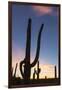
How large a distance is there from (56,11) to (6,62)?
0.70 meters

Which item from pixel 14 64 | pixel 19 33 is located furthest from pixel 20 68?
pixel 19 33

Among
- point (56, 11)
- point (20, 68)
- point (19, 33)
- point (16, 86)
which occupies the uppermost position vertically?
point (56, 11)

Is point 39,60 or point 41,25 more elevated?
point 41,25

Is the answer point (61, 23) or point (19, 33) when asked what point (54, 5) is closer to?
point (61, 23)

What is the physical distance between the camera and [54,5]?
257 centimetres

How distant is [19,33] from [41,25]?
0.23 m

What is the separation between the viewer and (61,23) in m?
2.58

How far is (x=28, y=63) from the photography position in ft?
8.17

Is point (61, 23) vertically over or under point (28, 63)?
over

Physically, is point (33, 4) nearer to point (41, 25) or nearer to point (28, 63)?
point (41, 25)

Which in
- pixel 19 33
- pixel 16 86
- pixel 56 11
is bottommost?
pixel 16 86

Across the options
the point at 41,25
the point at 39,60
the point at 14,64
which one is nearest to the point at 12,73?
the point at 14,64

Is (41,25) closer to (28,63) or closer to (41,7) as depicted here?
(41,7)

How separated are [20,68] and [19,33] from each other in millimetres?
330
